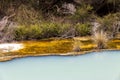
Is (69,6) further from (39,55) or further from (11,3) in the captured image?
(39,55)

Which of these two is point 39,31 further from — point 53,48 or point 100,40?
point 100,40

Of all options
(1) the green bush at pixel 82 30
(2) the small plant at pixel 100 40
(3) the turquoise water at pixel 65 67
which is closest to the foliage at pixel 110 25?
(1) the green bush at pixel 82 30

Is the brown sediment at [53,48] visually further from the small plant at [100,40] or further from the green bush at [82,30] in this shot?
the green bush at [82,30]

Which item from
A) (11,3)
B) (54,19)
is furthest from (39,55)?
(11,3)

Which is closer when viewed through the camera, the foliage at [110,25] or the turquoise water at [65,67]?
the turquoise water at [65,67]

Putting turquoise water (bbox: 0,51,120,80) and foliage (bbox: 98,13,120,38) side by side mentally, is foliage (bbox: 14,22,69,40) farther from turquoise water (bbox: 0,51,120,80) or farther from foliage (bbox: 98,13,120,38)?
turquoise water (bbox: 0,51,120,80)

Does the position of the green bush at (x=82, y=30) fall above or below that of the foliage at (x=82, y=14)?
below

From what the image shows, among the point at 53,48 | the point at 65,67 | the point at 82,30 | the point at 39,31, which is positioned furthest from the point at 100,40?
the point at 39,31

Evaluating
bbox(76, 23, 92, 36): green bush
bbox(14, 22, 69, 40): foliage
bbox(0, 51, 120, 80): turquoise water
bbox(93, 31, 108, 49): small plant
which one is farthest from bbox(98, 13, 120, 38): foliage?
bbox(0, 51, 120, 80): turquoise water
